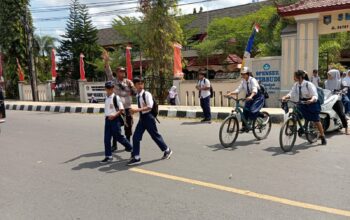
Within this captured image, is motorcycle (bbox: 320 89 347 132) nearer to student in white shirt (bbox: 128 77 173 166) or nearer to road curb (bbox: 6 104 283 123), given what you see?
road curb (bbox: 6 104 283 123)

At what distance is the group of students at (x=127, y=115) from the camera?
259 inches

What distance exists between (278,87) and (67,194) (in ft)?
38.9

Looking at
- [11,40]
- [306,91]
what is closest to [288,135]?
[306,91]

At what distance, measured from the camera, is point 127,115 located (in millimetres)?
7641

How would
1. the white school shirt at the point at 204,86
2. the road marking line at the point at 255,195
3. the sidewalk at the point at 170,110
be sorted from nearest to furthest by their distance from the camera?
the road marking line at the point at 255,195, the white school shirt at the point at 204,86, the sidewalk at the point at 170,110

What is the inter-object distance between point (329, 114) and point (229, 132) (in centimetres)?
263

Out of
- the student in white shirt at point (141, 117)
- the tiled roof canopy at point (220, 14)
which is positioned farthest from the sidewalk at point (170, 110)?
the tiled roof canopy at point (220, 14)

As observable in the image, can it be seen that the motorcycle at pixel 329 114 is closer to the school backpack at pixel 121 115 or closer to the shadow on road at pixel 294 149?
the shadow on road at pixel 294 149

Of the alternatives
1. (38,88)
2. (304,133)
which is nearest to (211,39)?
(38,88)

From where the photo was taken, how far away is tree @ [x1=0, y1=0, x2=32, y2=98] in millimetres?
29297

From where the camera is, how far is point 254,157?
6898mm

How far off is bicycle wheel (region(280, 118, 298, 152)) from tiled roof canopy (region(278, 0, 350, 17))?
8351 millimetres

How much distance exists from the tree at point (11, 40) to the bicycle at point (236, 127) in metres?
24.7

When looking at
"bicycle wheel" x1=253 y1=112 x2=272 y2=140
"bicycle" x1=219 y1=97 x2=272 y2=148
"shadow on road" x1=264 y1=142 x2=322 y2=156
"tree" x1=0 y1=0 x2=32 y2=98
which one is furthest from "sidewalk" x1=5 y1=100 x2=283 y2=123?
"tree" x1=0 y1=0 x2=32 y2=98
